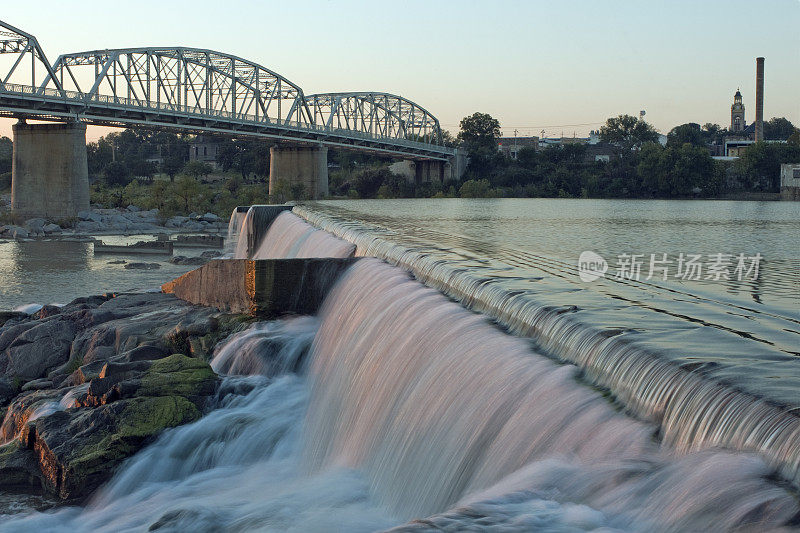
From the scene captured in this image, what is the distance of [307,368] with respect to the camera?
11.3m

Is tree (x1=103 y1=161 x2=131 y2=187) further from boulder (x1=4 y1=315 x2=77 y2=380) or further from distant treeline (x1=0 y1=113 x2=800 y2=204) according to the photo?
boulder (x1=4 y1=315 x2=77 y2=380)

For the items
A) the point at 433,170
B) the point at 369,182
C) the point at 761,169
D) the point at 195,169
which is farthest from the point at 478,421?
the point at 195,169

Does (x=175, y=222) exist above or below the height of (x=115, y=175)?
below

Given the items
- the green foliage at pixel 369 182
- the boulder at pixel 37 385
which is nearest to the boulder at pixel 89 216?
the green foliage at pixel 369 182

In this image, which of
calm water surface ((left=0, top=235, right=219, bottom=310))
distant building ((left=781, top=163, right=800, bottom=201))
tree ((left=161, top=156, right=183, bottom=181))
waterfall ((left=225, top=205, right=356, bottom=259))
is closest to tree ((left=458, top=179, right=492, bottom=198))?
distant building ((left=781, top=163, right=800, bottom=201))

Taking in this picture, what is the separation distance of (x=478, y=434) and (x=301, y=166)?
75174mm

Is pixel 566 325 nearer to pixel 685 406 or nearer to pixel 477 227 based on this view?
pixel 685 406

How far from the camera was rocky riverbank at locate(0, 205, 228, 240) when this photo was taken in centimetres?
4706

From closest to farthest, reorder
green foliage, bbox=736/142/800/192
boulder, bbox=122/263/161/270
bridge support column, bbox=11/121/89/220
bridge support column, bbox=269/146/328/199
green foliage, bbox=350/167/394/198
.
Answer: boulder, bbox=122/263/161/270 < bridge support column, bbox=11/121/89/220 < green foliage, bbox=736/142/800/192 < bridge support column, bbox=269/146/328/199 < green foliage, bbox=350/167/394/198

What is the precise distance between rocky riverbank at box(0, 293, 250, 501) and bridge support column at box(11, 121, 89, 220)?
41.9 meters

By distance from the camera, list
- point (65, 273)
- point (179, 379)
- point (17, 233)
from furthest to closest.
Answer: point (17, 233) → point (65, 273) → point (179, 379)

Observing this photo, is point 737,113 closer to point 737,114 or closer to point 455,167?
point 737,114

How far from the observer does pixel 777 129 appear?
526 feet

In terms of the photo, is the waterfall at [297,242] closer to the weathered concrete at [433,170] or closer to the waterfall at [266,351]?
the waterfall at [266,351]
